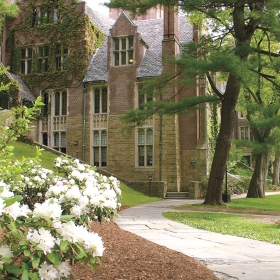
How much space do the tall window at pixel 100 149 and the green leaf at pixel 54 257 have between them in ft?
72.0

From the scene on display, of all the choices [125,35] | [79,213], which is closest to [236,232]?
[79,213]

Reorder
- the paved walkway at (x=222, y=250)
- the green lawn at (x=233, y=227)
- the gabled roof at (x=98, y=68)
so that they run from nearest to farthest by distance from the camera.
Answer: the paved walkway at (x=222, y=250)
the green lawn at (x=233, y=227)
the gabled roof at (x=98, y=68)

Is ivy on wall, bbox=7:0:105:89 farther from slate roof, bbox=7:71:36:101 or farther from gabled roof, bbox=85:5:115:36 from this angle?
gabled roof, bbox=85:5:115:36

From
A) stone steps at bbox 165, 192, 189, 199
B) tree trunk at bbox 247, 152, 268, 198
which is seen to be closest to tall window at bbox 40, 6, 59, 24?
stone steps at bbox 165, 192, 189, 199

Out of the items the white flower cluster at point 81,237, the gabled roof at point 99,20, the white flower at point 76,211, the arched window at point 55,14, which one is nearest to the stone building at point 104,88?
the arched window at point 55,14

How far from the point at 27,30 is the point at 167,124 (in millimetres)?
12205

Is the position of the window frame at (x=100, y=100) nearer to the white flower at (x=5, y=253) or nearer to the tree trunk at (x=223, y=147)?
the tree trunk at (x=223, y=147)

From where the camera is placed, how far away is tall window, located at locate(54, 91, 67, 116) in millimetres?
25189

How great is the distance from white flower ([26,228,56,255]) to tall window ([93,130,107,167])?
2196 centimetres

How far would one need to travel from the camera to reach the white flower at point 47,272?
202 centimetres

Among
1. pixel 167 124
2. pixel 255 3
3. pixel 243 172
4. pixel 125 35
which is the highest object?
pixel 125 35

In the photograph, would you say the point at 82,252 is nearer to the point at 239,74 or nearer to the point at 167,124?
the point at 239,74

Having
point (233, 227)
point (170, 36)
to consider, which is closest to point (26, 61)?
point (170, 36)

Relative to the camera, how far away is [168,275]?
3949 millimetres
